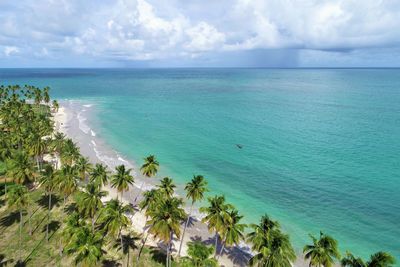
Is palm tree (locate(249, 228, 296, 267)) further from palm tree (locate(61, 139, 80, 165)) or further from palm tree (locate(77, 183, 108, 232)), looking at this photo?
palm tree (locate(61, 139, 80, 165))

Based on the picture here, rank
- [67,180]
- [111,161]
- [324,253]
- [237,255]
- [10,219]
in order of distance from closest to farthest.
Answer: [324,253] → [237,255] → [67,180] → [10,219] → [111,161]

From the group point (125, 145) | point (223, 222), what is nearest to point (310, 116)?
point (125, 145)

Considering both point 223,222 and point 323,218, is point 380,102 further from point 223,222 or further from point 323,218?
point 223,222

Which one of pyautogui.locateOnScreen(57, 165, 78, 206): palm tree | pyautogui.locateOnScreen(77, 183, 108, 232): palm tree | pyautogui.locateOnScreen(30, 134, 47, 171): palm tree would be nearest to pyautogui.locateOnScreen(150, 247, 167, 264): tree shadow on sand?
pyautogui.locateOnScreen(77, 183, 108, 232): palm tree

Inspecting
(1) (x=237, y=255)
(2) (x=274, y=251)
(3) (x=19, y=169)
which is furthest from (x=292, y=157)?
(3) (x=19, y=169)

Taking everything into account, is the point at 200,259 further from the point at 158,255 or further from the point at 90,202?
→ the point at 90,202

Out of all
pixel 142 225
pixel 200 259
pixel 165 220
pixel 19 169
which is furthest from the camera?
pixel 19 169
